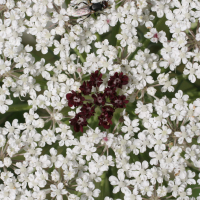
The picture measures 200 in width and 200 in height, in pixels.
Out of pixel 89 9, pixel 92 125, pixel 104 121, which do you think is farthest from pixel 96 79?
pixel 89 9

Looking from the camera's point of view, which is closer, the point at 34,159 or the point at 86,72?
the point at 34,159

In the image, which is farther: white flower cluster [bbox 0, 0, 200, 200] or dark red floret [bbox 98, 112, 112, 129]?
white flower cluster [bbox 0, 0, 200, 200]

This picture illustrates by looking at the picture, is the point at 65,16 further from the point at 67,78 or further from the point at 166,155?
the point at 166,155

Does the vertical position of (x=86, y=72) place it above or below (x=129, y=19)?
below

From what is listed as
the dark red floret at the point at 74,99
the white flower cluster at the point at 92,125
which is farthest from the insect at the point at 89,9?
the dark red floret at the point at 74,99

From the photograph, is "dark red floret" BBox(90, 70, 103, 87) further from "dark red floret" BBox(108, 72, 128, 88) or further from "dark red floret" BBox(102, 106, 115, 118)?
"dark red floret" BBox(102, 106, 115, 118)

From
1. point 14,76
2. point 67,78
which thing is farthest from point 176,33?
point 14,76

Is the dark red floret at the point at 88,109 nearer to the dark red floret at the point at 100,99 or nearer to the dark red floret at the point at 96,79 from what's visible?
the dark red floret at the point at 100,99

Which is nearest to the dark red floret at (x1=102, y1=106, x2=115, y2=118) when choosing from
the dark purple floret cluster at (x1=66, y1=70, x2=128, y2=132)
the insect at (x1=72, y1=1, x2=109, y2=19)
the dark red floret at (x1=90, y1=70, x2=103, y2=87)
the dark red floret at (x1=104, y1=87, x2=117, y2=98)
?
the dark purple floret cluster at (x1=66, y1=70, x2=128, y2=132)
